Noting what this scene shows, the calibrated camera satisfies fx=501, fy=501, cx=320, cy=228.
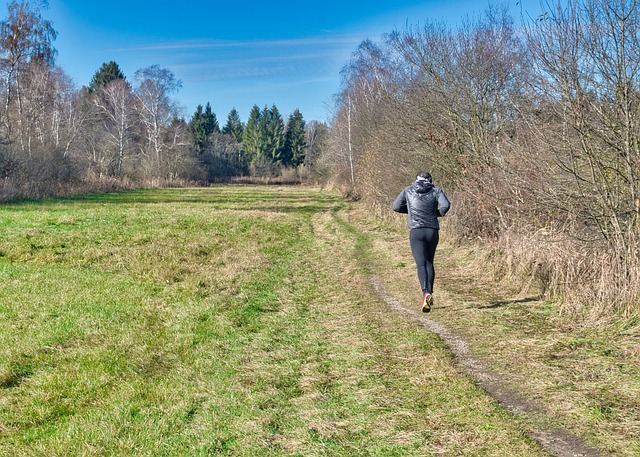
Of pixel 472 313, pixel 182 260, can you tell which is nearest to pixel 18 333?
pixel 182 260

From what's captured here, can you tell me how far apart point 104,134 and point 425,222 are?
5239cm

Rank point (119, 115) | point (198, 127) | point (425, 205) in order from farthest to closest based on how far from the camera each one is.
Result: point (198, 127) → point (119, 115) → point (425, 205)

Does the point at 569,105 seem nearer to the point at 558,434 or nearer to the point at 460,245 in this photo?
the point at 558,434

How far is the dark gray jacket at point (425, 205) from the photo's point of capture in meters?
7.71

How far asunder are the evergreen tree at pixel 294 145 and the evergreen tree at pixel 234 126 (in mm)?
11583

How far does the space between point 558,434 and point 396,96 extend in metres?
15.6

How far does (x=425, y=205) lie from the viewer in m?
7.74

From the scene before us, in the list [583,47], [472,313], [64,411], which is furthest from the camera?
[472,313]

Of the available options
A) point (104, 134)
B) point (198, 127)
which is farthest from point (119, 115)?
point (198, 127)

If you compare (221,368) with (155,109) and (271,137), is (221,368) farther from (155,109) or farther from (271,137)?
(271,137)

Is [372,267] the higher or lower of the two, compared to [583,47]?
lower

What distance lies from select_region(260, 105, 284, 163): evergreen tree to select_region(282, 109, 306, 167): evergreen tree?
178 centimetres

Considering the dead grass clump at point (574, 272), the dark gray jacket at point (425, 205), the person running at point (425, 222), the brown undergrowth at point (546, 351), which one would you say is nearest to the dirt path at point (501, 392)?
the brown undergrowth at point (546, 351)

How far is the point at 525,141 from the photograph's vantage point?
377 inches
